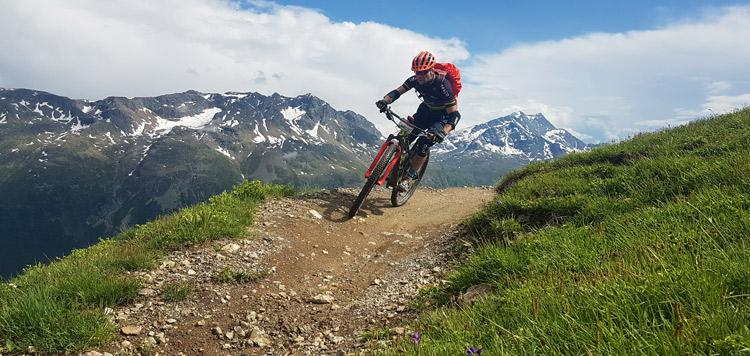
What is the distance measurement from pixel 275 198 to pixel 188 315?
19.0 ft

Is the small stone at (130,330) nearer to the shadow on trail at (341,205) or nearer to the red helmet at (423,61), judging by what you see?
the shadow on trail at (341,205)

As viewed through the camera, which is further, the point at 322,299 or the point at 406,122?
the point at 406,122

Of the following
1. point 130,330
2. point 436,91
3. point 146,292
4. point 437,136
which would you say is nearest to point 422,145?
point 437,136

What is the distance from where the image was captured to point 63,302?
4219mm

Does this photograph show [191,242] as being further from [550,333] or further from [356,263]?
[550,333]

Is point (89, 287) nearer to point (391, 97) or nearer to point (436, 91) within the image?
point (391, 97)

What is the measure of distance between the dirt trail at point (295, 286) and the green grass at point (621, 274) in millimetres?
1203

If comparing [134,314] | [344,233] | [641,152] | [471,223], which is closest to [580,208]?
[471,223]

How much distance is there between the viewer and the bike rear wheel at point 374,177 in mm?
10406

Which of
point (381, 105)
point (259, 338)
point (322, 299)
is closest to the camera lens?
point (259, 338)

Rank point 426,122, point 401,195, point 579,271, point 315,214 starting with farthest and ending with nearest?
1. point 401,195
2. point 426,122
3. point 315,214
4. point 579,271

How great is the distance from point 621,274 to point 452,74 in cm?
1035

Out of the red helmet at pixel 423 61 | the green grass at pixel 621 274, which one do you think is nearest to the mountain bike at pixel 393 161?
the red helmet at pixel 423 61

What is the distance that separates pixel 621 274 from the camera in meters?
2.69
